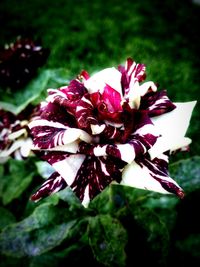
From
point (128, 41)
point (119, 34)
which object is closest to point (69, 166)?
point (128, 41)

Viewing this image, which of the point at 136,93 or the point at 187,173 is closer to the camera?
the point at 136,93

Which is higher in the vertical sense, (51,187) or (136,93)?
(136,93)

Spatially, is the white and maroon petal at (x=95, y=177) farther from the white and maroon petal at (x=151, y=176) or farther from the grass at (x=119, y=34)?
the grass at (x=119, y=34)

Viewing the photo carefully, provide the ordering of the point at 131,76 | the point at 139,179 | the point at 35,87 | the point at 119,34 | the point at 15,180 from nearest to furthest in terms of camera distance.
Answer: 1. the point at 139,179
2. the point at 131,76
3. the point at 15,180
4. the point at 35,87
5. the point at 119,34

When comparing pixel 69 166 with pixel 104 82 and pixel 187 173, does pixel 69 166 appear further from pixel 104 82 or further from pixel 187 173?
pixel 187 173

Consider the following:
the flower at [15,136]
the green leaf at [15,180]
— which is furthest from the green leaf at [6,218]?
the flower at [15,136]

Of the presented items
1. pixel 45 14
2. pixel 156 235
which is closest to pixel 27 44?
pixel 156 235

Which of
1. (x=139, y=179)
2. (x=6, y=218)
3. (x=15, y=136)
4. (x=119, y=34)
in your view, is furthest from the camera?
(x=119, y=34)

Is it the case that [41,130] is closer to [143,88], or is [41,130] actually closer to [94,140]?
[94,140]
